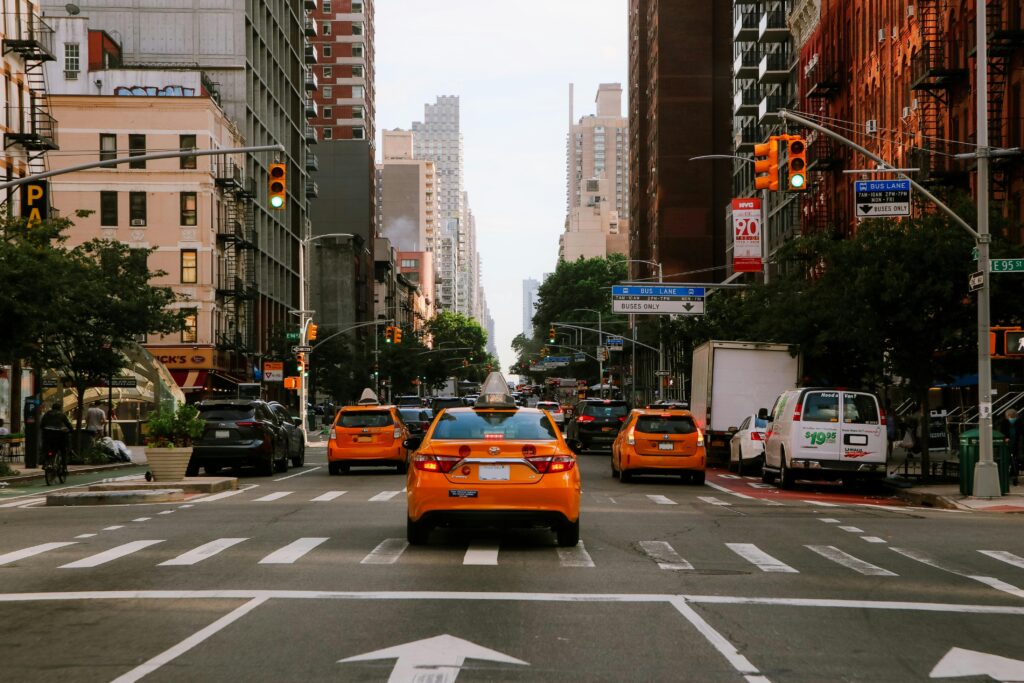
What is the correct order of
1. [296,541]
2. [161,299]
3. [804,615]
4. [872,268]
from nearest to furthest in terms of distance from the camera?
1. [804,615]
2. [296,541]
3. [872,268]
4. [161,299]

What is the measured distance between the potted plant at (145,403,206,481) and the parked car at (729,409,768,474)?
1366 centimetres

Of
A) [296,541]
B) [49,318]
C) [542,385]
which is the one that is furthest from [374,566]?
[542,385]

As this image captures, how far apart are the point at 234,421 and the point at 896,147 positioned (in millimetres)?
31705

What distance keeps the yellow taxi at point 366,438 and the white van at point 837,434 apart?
32.0 ft

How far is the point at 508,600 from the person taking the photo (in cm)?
1124

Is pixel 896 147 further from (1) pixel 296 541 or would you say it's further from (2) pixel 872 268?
(1) pixel 296 541

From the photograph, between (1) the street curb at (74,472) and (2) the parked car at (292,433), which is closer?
(1) the street curb at (74,472)

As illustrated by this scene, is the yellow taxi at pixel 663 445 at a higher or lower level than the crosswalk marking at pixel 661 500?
higher

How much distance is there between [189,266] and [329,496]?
48.6m

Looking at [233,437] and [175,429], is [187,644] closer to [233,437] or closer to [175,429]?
[175,429]

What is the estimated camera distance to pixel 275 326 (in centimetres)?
8412

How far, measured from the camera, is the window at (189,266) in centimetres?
7112

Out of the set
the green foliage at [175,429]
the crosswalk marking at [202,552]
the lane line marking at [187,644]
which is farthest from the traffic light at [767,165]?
the lane line marking at [187,644]

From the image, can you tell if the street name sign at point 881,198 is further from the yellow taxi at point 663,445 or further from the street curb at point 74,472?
the street curb at point 74,472
